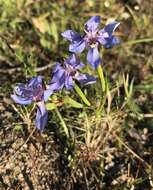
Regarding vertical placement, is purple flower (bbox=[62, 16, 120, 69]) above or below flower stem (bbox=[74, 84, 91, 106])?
above

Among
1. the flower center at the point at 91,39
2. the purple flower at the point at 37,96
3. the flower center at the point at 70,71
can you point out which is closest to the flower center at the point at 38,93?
the purple flower at the point at 37,96

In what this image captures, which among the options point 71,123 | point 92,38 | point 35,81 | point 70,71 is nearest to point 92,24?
point 92,38

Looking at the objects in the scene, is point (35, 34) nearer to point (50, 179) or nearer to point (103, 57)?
point (103, 57)

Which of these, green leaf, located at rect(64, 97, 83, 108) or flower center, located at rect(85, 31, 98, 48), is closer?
flower center, located at rect(85, 31, 98, 48)

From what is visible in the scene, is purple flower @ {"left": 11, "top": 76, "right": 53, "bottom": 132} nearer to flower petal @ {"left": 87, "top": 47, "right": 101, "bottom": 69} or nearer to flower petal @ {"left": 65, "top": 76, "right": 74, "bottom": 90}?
flower petal @ {"left": 65, "top": 76, "right": 74, "bottom": 90}

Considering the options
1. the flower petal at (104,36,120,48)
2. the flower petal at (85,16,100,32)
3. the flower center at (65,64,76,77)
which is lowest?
the flower center at (65,64,76,77)

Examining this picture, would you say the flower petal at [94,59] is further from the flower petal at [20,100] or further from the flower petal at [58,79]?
the flower petal at [20,100]

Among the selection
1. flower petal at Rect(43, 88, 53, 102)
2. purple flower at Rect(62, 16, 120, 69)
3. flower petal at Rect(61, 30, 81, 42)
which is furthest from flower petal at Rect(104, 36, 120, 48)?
flower petal at Rect(43, 88, 53, 102)

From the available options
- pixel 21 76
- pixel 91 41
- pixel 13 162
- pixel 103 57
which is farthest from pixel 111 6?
pixel 13 162
